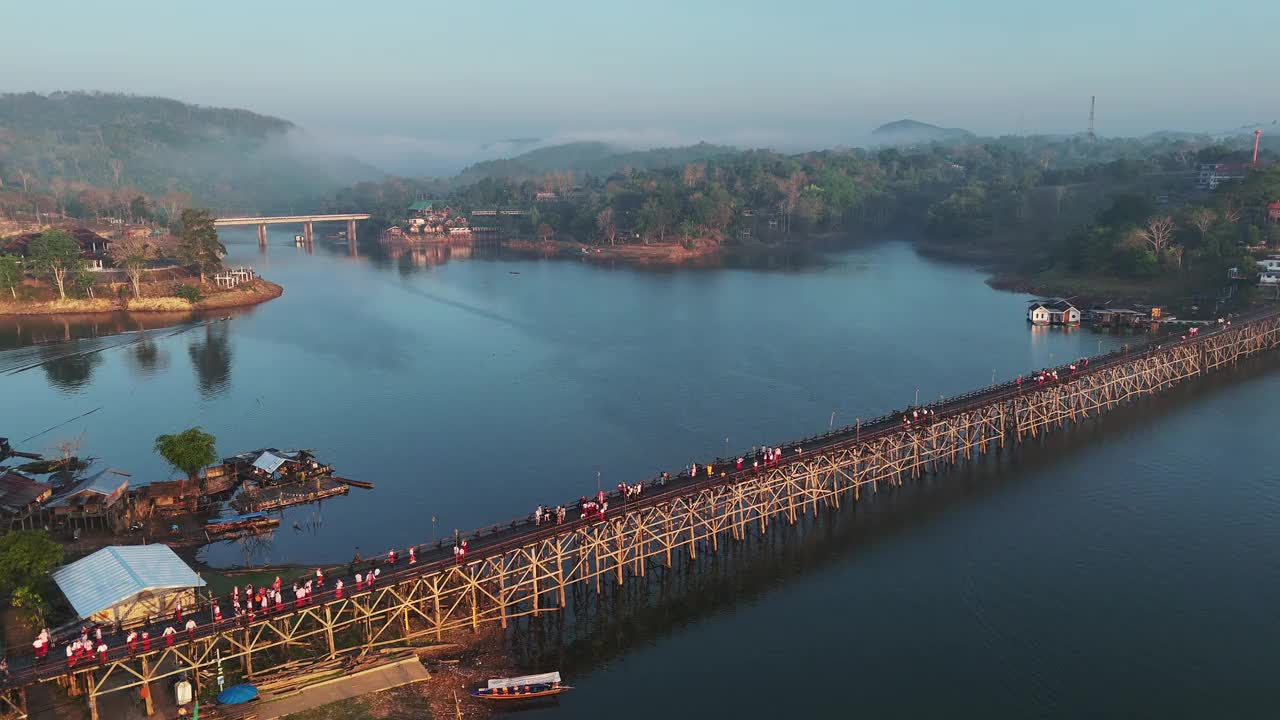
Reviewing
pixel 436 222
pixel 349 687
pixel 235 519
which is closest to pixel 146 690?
pixel 349 687

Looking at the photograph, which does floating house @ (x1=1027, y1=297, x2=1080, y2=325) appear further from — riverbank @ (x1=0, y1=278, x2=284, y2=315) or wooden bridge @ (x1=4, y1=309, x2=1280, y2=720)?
riverbank @ (x1=0, y1=278, x2=284, y2=315)

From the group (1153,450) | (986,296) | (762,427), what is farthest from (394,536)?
(986,296)

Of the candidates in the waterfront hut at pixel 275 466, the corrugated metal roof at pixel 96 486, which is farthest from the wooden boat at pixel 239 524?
the corrugated metal roof at pixel 96 486

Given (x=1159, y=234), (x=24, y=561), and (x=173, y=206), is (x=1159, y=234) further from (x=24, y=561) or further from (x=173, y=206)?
(x=173, y=206)

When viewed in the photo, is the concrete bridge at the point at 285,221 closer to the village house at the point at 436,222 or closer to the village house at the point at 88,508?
the village house at the point at 436,222

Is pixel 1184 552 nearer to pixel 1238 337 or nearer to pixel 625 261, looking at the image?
pixel 1238 337

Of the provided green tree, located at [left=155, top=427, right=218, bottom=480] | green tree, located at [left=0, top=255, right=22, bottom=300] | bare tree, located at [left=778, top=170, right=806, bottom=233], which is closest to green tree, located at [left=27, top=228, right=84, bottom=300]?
green tree, located at [left=0, top=255, right=22, bottom=300]
